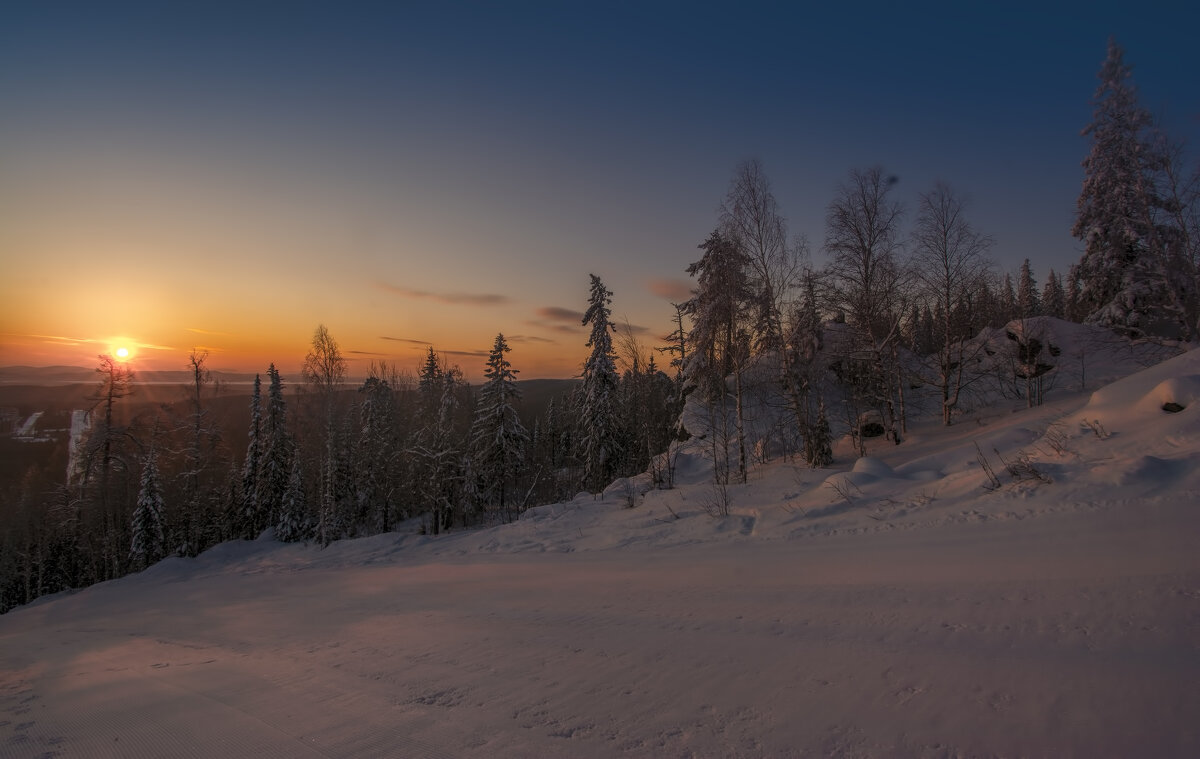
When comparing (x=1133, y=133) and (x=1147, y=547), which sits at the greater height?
(x=1133, y=133)

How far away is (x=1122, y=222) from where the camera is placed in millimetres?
21922

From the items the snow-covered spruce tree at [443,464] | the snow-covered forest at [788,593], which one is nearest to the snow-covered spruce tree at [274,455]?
the snow-covered forest at [788,593]

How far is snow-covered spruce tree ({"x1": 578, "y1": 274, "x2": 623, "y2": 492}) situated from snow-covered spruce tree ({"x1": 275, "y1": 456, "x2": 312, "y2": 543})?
1832 centimetres

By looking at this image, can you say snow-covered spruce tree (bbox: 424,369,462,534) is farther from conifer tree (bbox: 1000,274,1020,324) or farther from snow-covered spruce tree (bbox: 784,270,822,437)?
conifer tree (bbox: 1000,274,1020,324)

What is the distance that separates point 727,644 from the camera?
5.45 m

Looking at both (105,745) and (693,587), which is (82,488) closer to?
(105,745)

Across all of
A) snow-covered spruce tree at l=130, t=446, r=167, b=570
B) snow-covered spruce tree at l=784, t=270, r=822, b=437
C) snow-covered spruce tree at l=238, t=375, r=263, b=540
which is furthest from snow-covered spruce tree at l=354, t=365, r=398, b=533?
snow-covered spruce tree at l=784, t=270, r=822, b=437

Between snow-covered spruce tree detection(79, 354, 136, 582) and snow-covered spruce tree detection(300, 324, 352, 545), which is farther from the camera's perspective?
snow-covered spruce tree detection(79, 354, 136, 582)

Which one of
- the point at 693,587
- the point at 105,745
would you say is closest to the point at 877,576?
the point at 693,587

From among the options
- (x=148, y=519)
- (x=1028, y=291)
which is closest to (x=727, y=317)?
(x=148, y=519)

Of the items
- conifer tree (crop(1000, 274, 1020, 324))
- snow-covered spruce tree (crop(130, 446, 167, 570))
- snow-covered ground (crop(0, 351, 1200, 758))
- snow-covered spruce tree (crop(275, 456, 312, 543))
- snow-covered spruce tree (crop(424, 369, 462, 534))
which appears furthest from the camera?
conifer tree (crop(1000, 274, 1020, 324))

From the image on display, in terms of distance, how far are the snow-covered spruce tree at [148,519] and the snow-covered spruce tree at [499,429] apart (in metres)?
19.4

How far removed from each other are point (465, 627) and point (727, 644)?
3861 millimetres

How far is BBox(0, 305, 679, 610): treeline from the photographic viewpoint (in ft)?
102
